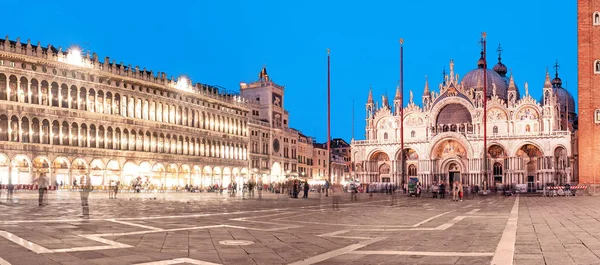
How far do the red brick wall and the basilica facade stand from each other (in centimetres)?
2689

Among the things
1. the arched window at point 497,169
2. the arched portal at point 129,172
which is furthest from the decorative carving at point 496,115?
the arched portal at point 129,172

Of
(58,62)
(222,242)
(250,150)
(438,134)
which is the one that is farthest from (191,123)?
(222,242)

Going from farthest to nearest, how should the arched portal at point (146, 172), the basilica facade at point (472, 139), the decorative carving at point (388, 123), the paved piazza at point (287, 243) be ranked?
the decorative carving at point (388, 123)
the basilica facade at point (472, 139)
the arched portal at point (146, 172)
the paved piazza at point (287, 243)

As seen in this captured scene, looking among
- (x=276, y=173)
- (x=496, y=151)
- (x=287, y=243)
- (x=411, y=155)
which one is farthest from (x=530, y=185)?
(x=287, y=243)

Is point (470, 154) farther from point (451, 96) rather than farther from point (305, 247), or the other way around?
point (305, 247)

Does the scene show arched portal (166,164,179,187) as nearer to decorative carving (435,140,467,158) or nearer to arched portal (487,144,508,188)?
decorative carving (435,140,467,158)

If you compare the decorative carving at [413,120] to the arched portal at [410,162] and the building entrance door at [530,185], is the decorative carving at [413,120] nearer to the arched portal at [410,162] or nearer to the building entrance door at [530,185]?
the arched portal at [410,162]

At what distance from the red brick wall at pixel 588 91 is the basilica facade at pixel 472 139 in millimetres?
26892

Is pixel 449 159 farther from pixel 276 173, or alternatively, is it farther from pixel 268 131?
pixel 268 131

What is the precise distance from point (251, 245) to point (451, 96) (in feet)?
272

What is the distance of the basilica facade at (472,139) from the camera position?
268ft

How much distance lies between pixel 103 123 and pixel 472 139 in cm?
5123

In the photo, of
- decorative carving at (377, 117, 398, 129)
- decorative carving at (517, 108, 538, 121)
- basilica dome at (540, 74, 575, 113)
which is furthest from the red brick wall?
basilica dome at (540, 74, 575, 113)

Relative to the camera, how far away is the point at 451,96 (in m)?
89.9
